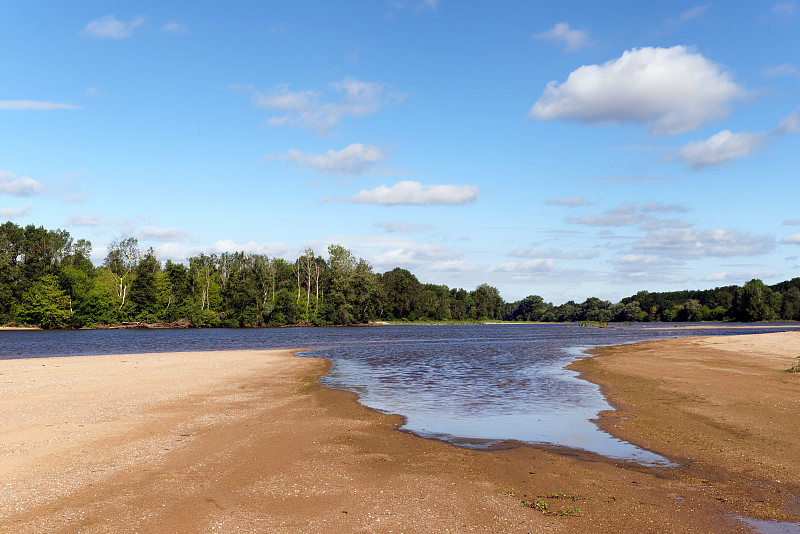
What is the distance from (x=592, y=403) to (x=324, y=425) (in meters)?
11.6

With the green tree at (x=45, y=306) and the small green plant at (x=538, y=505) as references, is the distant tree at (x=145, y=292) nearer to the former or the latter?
the green tree at (x=45, y=306)

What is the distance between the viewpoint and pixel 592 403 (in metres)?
22.1

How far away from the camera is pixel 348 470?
12109mm

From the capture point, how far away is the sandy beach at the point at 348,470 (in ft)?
29.7

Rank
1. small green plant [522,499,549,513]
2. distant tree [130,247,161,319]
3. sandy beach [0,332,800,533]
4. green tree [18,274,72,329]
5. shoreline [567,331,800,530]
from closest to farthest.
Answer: sandy beach [0,332,800,533] < small green plant [522,499,549,513] < shoreline [567,331,800,530] < green tree [18,274,72,329] < distant tree [130,247,161,319]

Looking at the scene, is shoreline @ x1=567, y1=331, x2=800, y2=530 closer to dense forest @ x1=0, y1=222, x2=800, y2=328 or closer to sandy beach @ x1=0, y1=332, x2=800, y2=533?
sandy beach @ x1=0, y1=332, x2=800, y2=533

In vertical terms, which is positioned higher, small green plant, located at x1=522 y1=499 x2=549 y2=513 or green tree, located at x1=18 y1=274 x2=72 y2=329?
green tree, located at x1=18 y1=274 x2=72 y2=329

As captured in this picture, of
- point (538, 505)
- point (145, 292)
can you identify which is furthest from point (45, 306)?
point (538, 505)

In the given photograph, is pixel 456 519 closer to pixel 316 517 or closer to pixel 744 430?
pixel 316 517

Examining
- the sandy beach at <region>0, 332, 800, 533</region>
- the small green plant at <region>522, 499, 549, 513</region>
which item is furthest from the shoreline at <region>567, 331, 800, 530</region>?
the small green plant at <region>522, 499, 549, 513</region>

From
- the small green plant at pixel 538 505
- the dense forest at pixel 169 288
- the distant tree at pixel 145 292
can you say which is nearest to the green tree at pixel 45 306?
the dense forest at pixel 169 288

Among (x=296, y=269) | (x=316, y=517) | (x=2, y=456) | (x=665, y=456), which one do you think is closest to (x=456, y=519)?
(x=316, y=517)

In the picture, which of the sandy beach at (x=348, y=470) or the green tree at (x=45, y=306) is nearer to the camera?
the sandy beach at (x=348, y=470)

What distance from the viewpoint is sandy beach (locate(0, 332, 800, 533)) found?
905cm
